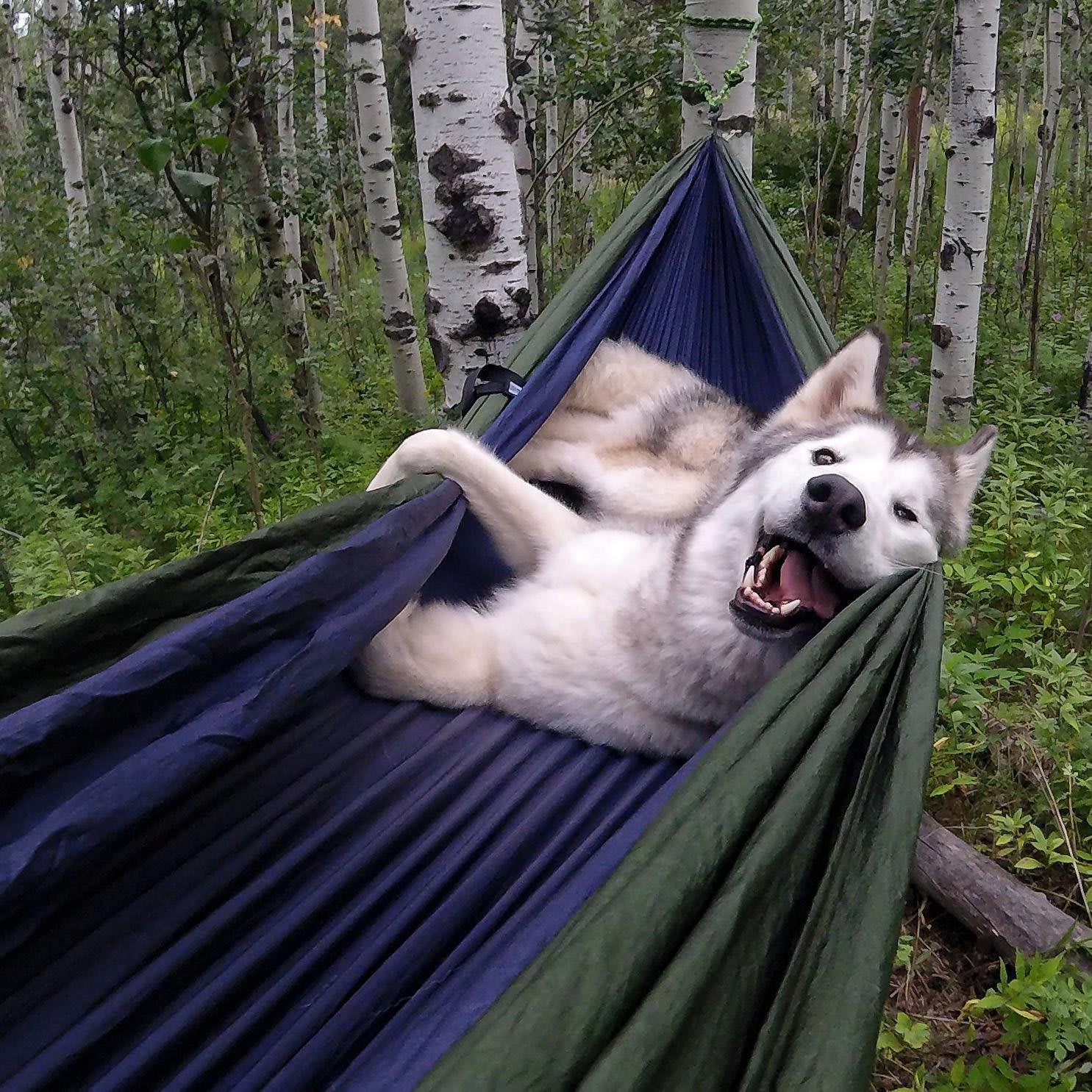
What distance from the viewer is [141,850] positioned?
1148 mm

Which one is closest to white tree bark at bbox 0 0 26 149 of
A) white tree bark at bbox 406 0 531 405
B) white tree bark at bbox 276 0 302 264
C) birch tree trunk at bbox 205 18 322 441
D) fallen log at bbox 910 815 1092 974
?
white tree bark at bbox 276 0 302 264

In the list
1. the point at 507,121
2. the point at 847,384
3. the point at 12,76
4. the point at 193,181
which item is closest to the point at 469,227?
the point at 507,121

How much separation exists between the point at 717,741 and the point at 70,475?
477 cm

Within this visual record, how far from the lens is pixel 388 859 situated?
1341 mm

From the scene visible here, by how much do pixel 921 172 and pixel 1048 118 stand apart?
5.33 m

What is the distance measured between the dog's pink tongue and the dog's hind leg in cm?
62

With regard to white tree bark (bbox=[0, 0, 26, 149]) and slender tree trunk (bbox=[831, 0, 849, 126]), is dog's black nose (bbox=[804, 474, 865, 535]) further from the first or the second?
slender tree trunk (bbox=[831, 0, 849, 126])

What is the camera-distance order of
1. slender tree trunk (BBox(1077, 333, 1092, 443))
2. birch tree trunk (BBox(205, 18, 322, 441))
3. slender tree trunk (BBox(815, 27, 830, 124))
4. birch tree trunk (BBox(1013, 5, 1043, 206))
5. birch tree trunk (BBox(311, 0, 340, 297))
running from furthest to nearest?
slender tree trunk (BBox(815, 27, 830, 124))
birch tree trunk (BBox(1013, 5, 1043, 206))
birch tree trunk (BBox(311, 0, 340, 297))
slender tree trunk (BBox(1077, 333, 1092, 443))
birch tree trunk (BBox(205, 18, 322, 441))

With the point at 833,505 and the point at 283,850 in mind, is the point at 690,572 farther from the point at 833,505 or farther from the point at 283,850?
the point at 283,850

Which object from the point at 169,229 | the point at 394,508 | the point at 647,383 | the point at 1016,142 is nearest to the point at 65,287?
the point at 169,229

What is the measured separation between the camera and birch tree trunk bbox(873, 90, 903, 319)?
6.95 meters

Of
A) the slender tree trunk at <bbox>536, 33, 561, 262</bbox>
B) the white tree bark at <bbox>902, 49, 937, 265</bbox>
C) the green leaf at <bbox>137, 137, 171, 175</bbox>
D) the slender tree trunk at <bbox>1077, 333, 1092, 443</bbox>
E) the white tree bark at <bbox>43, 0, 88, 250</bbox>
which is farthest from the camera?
the white tree bark at <bbox>902, 49, 937, 265</bbox>

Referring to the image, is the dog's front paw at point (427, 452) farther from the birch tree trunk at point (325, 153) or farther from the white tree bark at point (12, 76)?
the white tree bark at point (12, 76)

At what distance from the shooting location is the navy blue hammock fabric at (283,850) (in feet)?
3.25
